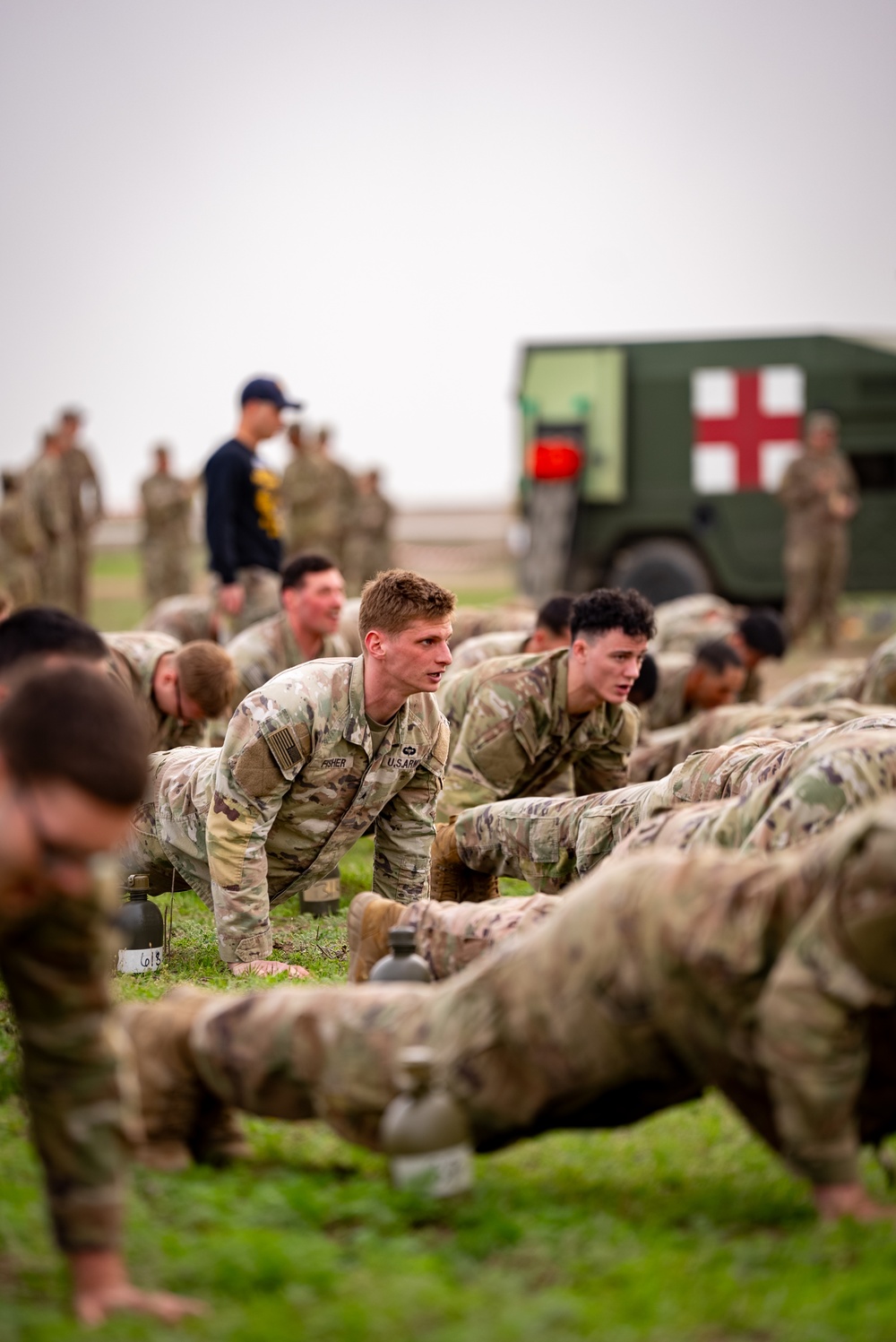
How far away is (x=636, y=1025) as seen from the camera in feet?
11.1

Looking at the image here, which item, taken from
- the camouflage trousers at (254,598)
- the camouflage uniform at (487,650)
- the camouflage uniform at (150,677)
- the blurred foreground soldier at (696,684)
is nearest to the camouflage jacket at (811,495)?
the blurred foreground soldier at (696,684)

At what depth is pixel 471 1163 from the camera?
3.83 metres

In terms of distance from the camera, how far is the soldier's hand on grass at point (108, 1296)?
9.66ft

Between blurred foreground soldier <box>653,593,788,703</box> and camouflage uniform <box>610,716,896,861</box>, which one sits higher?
camouflage uniform <box>610,716,896,861</box>

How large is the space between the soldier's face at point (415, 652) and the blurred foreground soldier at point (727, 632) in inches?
172

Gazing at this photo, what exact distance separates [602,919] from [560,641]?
4.63 m

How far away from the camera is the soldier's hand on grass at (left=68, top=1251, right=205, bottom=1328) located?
294 centimetres

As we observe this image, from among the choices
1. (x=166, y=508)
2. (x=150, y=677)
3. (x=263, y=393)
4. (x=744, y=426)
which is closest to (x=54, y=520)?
(x=166, y=508)

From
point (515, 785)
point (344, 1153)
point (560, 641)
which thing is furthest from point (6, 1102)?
point (560, 641)

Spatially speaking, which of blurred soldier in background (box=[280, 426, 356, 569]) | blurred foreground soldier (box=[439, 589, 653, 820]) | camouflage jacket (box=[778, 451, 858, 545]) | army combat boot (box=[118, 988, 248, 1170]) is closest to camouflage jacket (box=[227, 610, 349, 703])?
blurred foreground soldier (box=[439, 589, 653, 820])

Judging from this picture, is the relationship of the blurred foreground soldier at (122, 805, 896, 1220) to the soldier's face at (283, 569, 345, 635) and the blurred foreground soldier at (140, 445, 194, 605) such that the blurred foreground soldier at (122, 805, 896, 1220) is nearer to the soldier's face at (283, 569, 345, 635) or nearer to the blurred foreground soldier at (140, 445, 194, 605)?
the soldier's face at (283, 569, 345, 635)

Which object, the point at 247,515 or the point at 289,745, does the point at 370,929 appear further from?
the point at 247,515

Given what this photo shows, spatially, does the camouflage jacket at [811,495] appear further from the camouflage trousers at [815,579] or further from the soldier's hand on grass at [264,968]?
the soldier's hand on grass at [264,968]

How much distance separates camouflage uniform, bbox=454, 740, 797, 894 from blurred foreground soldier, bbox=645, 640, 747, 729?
3.22 meters
